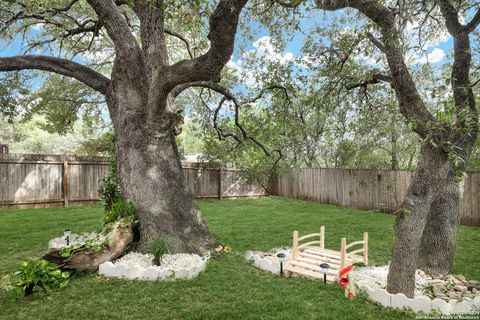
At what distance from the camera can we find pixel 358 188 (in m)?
9.88

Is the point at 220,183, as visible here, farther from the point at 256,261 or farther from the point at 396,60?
the point at 396,60

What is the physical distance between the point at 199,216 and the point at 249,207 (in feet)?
20.1

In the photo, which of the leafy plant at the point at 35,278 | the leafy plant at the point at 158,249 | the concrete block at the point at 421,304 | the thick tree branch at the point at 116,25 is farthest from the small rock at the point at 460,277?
the thick tree branch at the point at 116,25

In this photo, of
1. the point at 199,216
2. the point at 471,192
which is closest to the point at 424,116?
the point at 199,216

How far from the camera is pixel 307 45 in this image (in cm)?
623

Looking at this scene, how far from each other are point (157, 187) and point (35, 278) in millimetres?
1984

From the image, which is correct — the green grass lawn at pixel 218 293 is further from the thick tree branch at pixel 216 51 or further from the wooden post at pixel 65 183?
the wooden post at pixel 65 183

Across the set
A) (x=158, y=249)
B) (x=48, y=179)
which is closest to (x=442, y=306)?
(x=158, y=249)

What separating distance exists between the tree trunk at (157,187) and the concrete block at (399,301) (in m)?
2.73

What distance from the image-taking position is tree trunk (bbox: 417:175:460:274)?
14.6 ft

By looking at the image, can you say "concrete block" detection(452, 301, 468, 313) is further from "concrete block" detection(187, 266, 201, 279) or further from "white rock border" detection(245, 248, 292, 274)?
"concrete block" detection(187, 266, 201, 279)

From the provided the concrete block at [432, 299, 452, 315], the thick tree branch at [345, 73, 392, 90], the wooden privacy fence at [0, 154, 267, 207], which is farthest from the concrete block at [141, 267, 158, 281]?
the wooden privacy fence at [0, 154, 267, 207]

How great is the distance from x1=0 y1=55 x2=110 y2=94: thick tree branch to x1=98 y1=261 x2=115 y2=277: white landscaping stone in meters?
3.07

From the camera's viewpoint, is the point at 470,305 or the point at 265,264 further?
the point at 265,264
